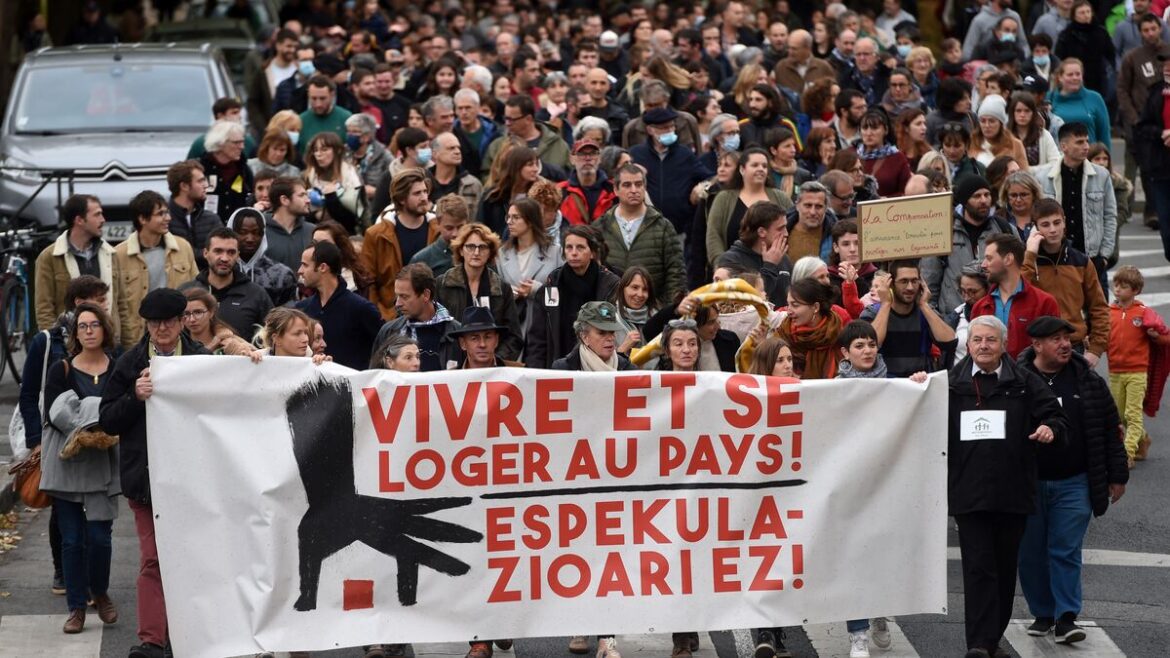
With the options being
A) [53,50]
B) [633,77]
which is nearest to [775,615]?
[633,77]

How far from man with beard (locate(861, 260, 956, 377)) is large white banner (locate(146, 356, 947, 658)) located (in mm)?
1895

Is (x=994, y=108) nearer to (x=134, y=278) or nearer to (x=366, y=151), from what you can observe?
(x=366, y=151)

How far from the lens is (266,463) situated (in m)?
9.40

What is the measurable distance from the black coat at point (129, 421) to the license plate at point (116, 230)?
22.6 feet

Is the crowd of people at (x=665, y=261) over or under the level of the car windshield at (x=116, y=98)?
under

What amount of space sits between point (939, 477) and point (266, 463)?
3117mm

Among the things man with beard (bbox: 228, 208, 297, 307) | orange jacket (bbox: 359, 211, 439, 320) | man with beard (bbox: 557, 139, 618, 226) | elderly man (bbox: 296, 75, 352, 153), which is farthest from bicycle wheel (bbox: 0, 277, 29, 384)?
man with beard (bbox: 557, 139, 618, 226)

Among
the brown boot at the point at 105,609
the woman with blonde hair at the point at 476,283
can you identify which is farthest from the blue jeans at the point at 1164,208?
the brown boot at the point at 105,609

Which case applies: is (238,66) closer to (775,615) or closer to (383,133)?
(383,133)

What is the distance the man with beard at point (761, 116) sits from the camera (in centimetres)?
1648

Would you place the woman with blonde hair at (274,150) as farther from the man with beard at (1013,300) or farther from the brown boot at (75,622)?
the man with beard at (1013,300)

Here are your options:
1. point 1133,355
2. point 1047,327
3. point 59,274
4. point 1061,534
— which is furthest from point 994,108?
point 59,274

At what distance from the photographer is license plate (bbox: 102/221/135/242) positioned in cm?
1652

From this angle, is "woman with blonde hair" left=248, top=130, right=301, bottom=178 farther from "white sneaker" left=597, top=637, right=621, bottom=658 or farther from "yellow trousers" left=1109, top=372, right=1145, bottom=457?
"white sneaker" left=597, top=637, right=621, bottom=658
